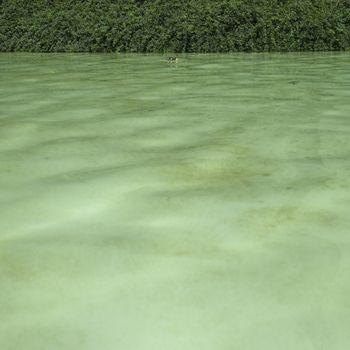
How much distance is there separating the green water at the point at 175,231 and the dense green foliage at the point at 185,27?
28.1 feet

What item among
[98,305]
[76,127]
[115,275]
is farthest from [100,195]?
[76,127]

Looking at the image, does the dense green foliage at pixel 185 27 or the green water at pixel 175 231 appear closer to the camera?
the green water at pixel 175 231

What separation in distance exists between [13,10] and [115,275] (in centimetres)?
1435

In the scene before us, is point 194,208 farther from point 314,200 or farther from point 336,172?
point 336,172

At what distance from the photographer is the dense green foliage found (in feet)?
39.4

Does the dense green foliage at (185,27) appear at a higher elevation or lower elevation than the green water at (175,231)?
higher

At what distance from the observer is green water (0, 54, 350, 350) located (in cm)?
125

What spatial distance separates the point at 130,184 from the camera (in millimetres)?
2268

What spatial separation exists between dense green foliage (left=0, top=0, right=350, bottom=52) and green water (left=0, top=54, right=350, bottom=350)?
857cm

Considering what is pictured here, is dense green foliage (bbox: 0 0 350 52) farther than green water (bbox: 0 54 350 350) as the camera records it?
Yes

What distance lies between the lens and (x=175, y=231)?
179 cm

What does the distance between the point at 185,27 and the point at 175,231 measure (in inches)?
424

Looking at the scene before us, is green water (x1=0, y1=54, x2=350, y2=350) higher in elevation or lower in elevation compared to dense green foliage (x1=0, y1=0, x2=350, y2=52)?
lower

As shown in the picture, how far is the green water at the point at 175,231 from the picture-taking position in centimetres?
125
